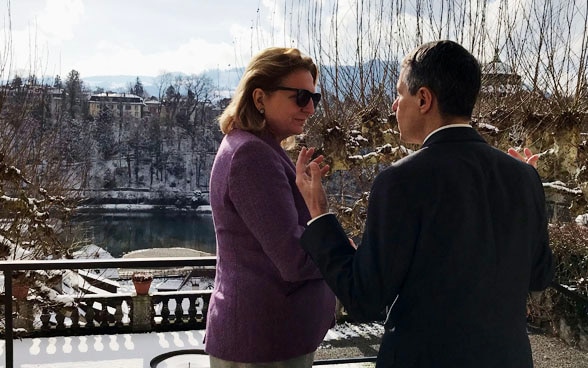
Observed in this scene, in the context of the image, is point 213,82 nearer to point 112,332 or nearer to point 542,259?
point 112,332

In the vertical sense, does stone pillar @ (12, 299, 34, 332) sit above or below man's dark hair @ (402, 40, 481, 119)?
below

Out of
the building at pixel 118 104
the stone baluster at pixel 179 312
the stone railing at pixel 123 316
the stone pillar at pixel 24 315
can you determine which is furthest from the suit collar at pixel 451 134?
the building at pixel 118 104

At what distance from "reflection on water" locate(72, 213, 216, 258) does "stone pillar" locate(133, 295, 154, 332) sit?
1797 centimetres

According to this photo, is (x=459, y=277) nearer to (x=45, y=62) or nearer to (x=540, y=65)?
(x=540, y=65)

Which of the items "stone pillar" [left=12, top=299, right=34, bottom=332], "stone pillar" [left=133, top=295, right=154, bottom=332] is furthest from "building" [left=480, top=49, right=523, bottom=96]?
"stone pillar" [left=12, top=299, right=34, bottom=332]

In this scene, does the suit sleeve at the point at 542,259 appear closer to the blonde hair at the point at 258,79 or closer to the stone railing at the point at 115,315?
the blonde hair at the point at 258,79

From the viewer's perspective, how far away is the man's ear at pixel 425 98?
89cm

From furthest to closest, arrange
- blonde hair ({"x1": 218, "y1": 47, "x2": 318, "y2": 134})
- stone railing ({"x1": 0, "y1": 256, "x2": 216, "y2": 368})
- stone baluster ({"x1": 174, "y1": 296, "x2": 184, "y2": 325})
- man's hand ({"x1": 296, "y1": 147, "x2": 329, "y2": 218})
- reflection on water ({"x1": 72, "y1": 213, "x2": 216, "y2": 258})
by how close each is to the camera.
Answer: reflection on water ({"x1": 72, "y1": 213, "x2": 216, "y2": 258}), stone baluster ({"x1": 174, "y1": 296, "x2": 184, "y2": 325}), stone railing ({"x1": 0, "y1": 256, "x2": 216, "y2": 368}), blonde hair ({"x1": 218, "y1": 47, "x2": 318, "y2": 134}), man's hand ({"x1": 296, "y1": 147, "x2": 329, "y2": 218})

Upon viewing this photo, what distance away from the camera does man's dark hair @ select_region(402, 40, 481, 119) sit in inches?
34.7

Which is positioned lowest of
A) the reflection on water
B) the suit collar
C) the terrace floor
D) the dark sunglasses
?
the reflection on water

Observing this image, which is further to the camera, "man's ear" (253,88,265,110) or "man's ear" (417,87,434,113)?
"man's ear" (253,88,265,110)

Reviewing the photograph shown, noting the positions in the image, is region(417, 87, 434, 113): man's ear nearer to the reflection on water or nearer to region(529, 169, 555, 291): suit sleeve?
region(529, 169, 555, 291): suit sleeve

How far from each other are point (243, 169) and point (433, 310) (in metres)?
0.39

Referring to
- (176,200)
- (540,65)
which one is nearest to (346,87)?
(540,65)
